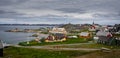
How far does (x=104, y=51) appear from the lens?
50031 mm

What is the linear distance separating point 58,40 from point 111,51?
92.3ft

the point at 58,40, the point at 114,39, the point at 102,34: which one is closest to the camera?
the point at 114,39

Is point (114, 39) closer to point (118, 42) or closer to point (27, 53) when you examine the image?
point (118, 42)

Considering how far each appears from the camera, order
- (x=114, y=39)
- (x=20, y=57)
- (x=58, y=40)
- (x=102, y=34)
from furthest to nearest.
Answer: (x=58, y=40), (x=102, y=34), (x=114, y=39), (x=20, y=57)

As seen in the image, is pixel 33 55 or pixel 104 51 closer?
pixel 33 55

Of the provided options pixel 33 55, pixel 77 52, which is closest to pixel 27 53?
pixel 33 55

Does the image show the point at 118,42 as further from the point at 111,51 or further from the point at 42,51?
the point at 42,51

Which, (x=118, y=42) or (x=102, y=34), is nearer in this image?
(x=118, y=42)

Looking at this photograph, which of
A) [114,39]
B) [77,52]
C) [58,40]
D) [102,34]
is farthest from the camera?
[58,40]

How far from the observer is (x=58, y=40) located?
7619cm

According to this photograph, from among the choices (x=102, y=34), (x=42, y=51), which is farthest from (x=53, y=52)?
(x=102, y=34)

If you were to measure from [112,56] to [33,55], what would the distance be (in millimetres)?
13452

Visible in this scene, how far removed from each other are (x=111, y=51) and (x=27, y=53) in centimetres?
1557

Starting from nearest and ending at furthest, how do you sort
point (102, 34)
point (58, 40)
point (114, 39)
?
point (114, 39)
point (102, 34)
point (58, 40)
